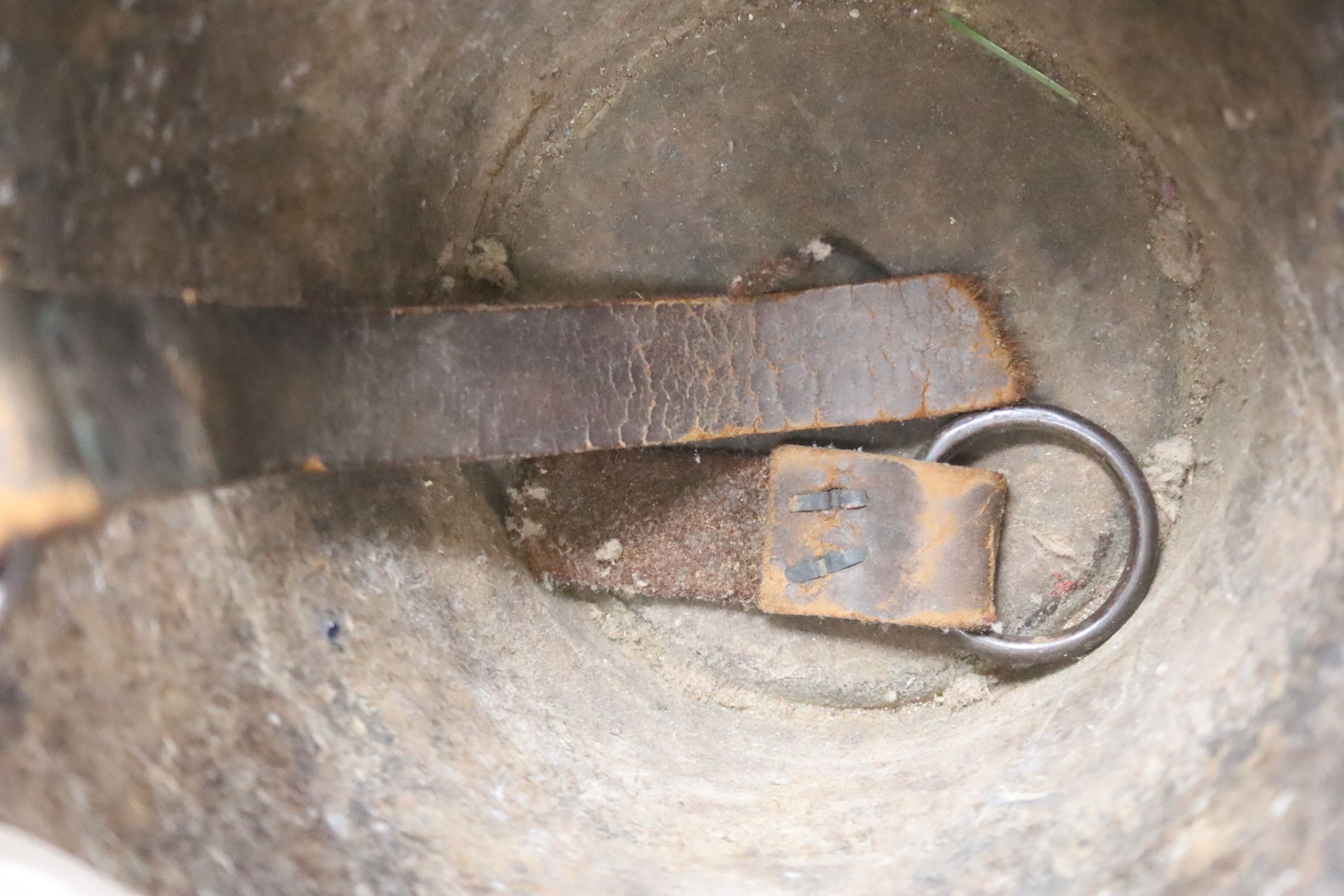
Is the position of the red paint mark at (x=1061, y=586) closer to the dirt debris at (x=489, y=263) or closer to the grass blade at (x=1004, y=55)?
the grass blade at (x=1004, y=55)

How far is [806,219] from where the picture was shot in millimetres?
2191

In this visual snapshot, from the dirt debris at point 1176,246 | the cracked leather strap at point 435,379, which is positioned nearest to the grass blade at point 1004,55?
the dirt debris at point 1176,246

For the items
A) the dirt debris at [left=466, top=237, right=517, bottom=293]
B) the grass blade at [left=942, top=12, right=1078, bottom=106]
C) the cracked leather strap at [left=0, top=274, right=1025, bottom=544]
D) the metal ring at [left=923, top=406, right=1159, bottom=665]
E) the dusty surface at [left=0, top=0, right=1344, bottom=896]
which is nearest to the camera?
the cracked leather strap at [left=0, top=274, right=1025, bottom=544]

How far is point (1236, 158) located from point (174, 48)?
1763 millimetres

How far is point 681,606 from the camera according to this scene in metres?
2.29

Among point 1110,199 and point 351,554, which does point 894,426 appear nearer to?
point 1110,199

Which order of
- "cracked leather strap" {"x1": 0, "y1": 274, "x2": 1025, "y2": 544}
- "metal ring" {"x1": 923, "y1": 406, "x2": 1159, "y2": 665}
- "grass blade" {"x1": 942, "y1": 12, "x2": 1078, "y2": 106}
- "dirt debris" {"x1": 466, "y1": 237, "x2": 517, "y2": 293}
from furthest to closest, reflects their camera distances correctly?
1. "dirt debris" {"x1": 466, "y1": 237, "x2": 517, "y2": 293}
2. "grass blade" {"x1": 942, "y1": 12, "x2": 1078, "y2": 106}
3. "metal ring" {"x1": 923, "y1": 406, "x2": 1159, "y2": 665}
4. "cracked leather strap" {"x1": 0, "y1": 274, "x2": 1025, "y2": 544}

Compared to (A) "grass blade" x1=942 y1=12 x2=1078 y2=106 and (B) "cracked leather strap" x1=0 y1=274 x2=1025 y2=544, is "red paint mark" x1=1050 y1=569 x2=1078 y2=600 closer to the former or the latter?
(B) "cracked leather strap" x1=0 y1=274 x2=1025 y2=544

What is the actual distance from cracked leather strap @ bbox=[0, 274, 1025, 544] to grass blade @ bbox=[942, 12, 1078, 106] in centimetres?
49

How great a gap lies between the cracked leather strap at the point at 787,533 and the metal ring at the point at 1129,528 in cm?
9

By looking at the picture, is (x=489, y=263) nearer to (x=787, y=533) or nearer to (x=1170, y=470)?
(x=787, y=533)

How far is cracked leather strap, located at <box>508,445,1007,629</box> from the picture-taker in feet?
6.55

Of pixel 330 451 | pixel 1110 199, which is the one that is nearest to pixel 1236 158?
pixel 1110 199

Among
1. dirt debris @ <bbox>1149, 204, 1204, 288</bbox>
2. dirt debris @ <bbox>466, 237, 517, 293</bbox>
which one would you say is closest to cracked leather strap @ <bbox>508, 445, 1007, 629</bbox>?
dirt debris @ <bbox>466, 237, 517, 293</bbox>
